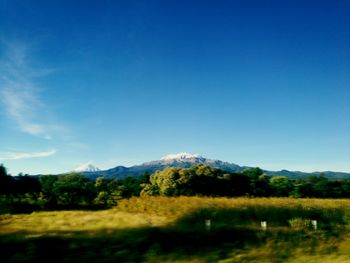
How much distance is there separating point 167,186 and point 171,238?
198 feet

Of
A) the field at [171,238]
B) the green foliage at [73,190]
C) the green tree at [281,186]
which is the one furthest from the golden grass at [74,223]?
the green tree at [281,186]

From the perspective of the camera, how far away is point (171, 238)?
9.88 metres

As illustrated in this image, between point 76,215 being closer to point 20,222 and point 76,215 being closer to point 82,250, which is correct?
point 20,222

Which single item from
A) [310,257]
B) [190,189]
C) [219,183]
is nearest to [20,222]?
[310,257]

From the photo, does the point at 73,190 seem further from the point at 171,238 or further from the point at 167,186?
the point at 171,238

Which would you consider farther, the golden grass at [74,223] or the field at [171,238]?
the golden grass at [74,223]

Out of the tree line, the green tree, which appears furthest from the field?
the green tree

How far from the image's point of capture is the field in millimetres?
8188

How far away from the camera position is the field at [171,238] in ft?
26.9

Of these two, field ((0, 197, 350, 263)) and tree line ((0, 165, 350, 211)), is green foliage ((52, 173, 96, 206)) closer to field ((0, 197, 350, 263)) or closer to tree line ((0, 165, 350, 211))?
tree line ((0, 165, 350, 211))

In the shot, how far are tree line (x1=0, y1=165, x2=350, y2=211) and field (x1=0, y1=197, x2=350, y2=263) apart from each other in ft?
150

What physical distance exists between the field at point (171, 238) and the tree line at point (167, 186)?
45627 millimetres

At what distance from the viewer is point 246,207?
15.9m

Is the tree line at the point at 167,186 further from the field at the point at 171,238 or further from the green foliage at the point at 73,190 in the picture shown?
the field at the point at 171,238
